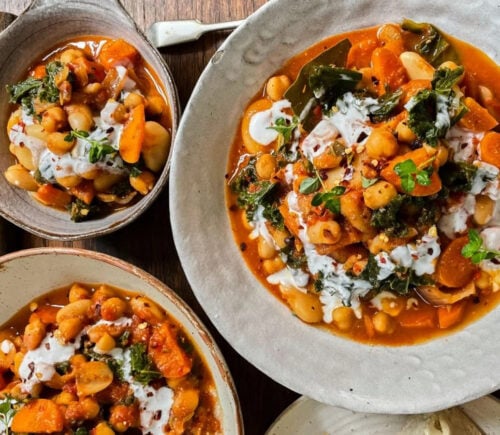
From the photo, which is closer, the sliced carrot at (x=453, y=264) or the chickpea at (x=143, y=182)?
the sliced carrot at (x=453, y=264)

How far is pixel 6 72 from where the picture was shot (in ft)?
11.4

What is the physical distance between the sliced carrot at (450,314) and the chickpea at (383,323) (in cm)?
21

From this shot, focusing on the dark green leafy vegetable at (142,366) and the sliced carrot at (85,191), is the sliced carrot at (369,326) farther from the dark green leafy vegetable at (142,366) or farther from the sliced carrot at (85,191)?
the sliced carrot at (85,191)

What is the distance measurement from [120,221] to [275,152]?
2.63ft

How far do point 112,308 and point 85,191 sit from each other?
590mm

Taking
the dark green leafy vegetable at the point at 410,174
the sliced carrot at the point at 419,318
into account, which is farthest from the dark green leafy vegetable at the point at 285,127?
the sliced carrot at the point at 419,318

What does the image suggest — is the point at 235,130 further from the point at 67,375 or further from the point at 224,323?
the point at 67,375

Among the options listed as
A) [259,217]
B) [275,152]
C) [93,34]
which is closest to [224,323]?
[259,217]

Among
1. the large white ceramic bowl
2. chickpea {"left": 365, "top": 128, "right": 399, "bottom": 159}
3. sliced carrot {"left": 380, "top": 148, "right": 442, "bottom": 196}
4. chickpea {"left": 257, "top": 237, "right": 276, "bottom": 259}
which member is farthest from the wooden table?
sliced carrot {"left": 380, "top": 148, "right": 442, "bottom": 196}

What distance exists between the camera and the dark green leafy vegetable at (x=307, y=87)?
9.78ft

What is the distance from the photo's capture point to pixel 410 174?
101 inches

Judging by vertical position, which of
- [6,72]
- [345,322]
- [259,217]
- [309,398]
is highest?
[6,72]

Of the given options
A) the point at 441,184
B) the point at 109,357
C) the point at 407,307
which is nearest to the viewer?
the point at 441,184

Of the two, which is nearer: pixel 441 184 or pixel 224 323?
pixel 441 184
